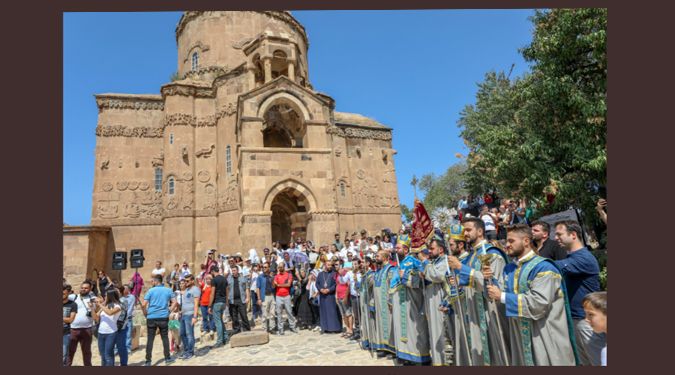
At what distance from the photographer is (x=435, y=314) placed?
5930mm

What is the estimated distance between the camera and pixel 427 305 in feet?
20.0

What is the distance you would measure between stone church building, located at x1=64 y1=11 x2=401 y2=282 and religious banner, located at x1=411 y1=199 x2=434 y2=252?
10130 mm

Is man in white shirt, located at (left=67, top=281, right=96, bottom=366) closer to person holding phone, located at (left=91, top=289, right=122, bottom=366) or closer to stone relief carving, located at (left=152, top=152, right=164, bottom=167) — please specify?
person holding phone, located at (left=91, top=289, right=122, bottom=366)

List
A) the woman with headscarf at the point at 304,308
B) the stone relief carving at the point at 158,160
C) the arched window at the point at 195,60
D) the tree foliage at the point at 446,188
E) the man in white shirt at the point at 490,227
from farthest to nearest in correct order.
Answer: the tree foliage at the point at 446,188, the arched window at the point at 195,60, the stone relief carving at the point at 158,160, the woman with headscarf at the point at 304,308, the man in white shirt at the point at 490,227

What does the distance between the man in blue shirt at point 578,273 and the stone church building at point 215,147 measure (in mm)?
12567

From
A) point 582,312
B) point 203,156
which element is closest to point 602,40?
point 582,312

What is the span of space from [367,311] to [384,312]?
0.89 m

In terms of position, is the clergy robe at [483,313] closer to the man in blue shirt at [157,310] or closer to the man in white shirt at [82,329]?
the man in blue shirt at [157,310]

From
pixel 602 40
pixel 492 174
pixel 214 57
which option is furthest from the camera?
pixel 214 57

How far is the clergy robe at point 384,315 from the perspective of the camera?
712 centimetres

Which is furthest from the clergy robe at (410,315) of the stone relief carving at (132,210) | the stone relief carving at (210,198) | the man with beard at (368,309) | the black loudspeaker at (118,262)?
the stone relief carving at (132,210)

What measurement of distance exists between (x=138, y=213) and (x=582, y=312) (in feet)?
73.3

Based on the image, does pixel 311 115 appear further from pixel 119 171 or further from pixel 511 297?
pixel 511 297

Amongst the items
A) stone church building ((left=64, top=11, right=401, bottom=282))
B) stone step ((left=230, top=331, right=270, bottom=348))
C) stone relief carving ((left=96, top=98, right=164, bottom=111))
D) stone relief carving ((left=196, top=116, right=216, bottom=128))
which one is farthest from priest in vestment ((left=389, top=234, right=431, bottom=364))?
stone relief carving ((left=96, top=98, right=164, bottom=111))
